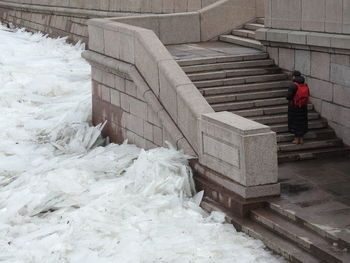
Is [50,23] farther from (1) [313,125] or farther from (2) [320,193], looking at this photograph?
(2) [320,193]

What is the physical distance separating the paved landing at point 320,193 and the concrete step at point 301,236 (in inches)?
5.7

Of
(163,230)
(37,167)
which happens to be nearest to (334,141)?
(163,230)

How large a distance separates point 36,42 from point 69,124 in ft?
46.3

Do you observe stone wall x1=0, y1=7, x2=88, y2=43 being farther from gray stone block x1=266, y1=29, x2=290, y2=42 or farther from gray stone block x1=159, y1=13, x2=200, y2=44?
gray stone block x1=266, y1=29, x2=290, y2=42

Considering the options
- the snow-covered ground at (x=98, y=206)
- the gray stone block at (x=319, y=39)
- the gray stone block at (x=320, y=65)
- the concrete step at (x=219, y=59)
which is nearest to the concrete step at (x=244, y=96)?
the gray stone block at (x=320, y=65)

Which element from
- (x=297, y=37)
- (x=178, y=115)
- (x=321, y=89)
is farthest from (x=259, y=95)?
(x=178, y=115)

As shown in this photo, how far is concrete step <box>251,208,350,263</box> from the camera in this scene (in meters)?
9.52

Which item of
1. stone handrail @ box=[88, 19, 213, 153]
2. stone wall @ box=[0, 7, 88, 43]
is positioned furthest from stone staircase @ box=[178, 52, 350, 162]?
stone wall @ box=[0, 7, 88, 43]

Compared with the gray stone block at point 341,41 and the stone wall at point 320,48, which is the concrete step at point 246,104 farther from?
the gray stone block at point 341,41

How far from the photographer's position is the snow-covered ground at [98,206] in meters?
10.7

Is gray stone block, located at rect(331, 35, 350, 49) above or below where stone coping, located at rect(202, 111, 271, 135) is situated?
above

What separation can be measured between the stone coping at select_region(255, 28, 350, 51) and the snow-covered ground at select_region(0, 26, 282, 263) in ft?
10.7

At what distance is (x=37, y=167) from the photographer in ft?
51.6

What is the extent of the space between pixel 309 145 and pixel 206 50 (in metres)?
4.24
